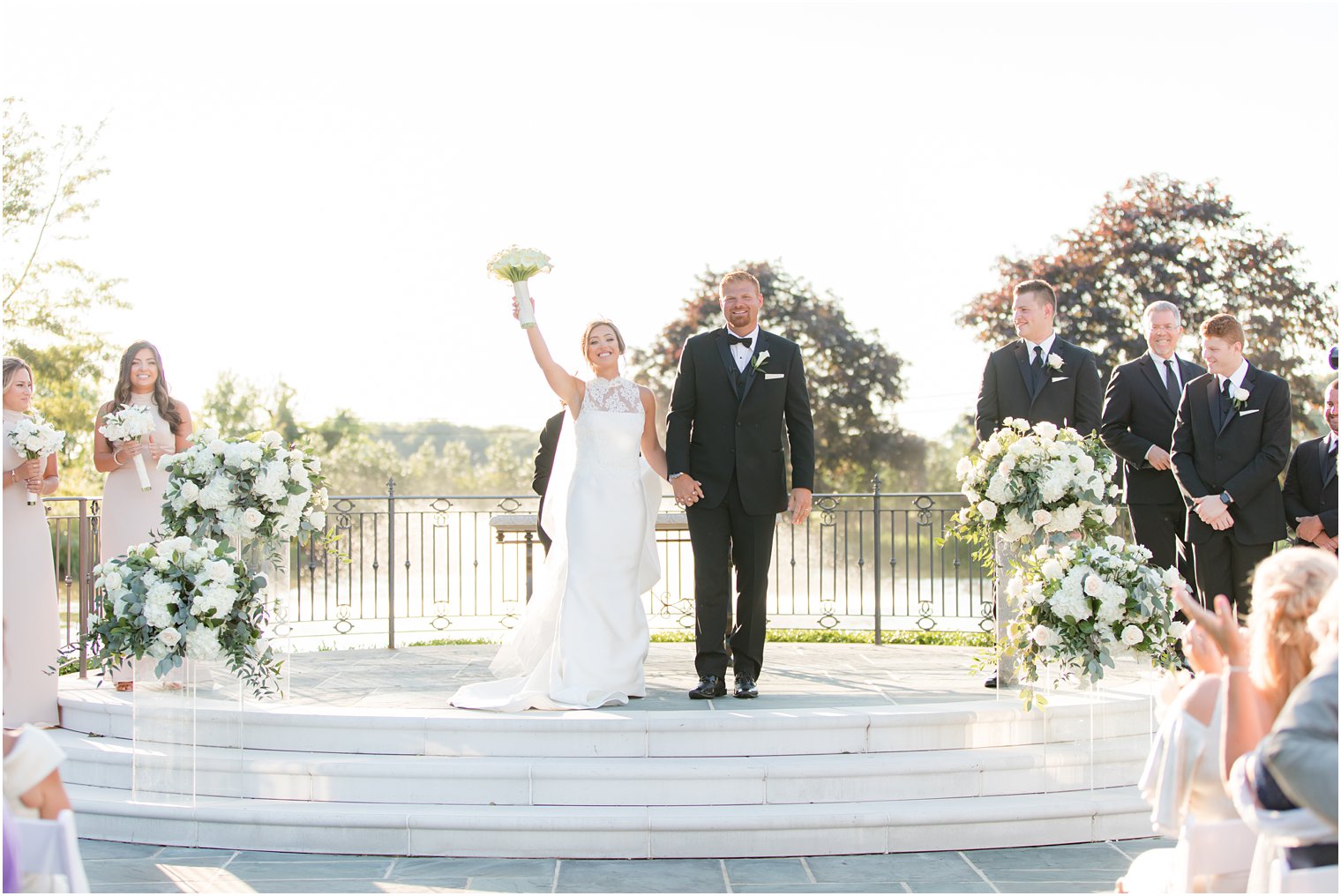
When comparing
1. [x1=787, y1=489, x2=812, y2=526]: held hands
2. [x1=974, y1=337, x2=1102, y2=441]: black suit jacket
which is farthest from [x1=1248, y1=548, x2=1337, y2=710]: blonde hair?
[x1=974, y1=337, x2=1102, y2=441]: black suit jacket

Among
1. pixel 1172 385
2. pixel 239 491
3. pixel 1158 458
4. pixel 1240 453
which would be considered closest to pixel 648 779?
pixel 239 491

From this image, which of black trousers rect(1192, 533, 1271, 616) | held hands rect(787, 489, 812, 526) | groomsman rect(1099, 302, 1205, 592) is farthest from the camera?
groomsman rect(1099, 302, 1205, 592)

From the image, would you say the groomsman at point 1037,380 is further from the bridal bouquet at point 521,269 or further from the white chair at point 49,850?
the white chair at point 49,850

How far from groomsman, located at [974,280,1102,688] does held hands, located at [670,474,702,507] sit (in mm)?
1871

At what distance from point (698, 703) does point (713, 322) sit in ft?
60.7

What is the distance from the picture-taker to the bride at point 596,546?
21.0ft

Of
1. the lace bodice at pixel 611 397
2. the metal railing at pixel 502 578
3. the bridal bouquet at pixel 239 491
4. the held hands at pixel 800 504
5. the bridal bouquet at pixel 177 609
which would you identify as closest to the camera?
the bridal bouquet at pixel 177 609

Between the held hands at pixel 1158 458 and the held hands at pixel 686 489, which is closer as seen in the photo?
the held hands at pixel 686 489

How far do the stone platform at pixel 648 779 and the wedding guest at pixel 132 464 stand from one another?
1498 millimetres

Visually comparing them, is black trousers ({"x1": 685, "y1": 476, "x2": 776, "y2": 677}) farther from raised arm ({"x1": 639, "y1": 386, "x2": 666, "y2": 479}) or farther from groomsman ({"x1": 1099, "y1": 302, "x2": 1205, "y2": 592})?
groomsman ({"x1": 1099, "y1": 302, "x2": 1205, "y2": 592})

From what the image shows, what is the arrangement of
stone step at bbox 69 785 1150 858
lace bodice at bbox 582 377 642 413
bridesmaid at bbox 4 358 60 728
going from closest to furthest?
stone step at bbox 69 785 1150 858 → lace bodice at bbox 582 377 642 413 → bridesmaid at bbox 4 358 60 728

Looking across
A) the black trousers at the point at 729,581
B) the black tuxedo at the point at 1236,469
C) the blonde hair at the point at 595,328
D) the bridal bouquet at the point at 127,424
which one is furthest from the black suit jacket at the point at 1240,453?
the bridal bouquet at the point at 127,424

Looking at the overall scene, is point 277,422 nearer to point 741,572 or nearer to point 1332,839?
point 741,572

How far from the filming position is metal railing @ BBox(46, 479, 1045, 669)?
31.5 feet
